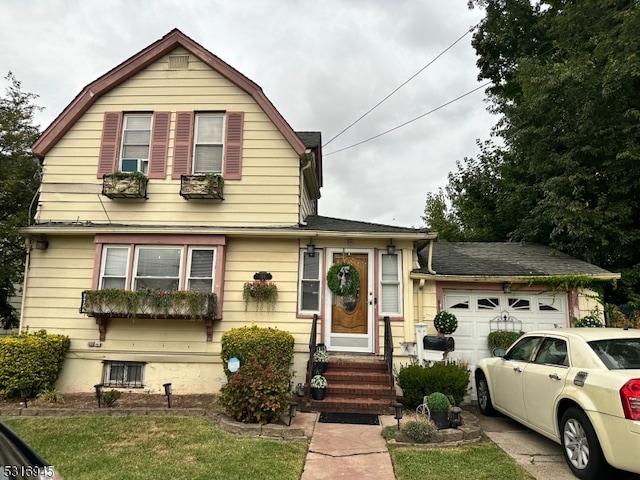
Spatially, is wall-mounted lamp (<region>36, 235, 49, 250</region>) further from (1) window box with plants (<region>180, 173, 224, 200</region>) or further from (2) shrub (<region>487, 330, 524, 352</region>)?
(2) shrub (<region>487, 330, 524, 352</region>)

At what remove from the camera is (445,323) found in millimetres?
8070

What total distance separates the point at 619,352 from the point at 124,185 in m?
9.07

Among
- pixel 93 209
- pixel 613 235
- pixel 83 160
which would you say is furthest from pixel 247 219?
pixel 613 235

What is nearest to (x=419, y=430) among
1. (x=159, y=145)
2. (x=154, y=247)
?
(x=154, y=247)

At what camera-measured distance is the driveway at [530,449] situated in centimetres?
428

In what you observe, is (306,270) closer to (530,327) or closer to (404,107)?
(530,327)

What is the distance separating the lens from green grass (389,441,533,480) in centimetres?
425

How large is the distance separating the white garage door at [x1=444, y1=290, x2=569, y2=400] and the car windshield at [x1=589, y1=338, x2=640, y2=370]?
428 centimetres

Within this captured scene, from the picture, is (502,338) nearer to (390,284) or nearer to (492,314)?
(492,314)

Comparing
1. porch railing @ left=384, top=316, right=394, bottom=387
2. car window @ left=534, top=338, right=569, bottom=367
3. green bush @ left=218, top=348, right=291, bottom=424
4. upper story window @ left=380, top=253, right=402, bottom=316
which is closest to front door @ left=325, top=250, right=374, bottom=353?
upper story window @ left=380, top=253, right=402, bottom=316

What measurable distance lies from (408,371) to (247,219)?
457 cm

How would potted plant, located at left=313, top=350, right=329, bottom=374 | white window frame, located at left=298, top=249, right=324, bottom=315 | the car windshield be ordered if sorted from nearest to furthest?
Result: 1. the car windshield
2. potted plant, located at left=313, top=350, right=329, bottom=374
3. white window frame, located at left=298, top=249, right=324, bottom=315

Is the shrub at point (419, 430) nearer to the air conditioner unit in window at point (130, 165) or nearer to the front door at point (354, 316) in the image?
the front door at point (354, 316)

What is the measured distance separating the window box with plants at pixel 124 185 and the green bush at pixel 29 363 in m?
3.24
